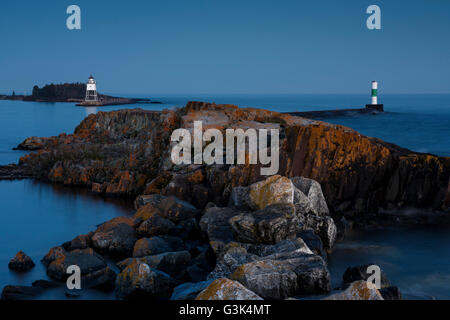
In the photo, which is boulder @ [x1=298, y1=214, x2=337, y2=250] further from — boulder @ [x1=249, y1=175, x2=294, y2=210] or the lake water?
boulder @ [x1=249, y1=175, x2=294, y2=210]

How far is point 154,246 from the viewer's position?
1412cm

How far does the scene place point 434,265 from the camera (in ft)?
47.0

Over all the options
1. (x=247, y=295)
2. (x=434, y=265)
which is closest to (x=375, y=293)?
(x=247, y=295)

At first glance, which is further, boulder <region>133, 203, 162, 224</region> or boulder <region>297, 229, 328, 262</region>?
boulder <region>133, 203, 162, 224</region>

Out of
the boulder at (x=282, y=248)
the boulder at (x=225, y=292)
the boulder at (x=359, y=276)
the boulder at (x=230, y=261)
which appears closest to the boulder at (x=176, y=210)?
the boulder at (x=282, y=248)

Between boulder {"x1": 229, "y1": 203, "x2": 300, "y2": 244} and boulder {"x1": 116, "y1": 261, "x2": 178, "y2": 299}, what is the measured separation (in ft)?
8.08

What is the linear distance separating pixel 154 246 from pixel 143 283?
9.04 ft

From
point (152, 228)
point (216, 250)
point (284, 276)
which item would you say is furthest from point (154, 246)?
point (284, 276)

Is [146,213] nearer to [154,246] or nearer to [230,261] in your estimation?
[154,246]

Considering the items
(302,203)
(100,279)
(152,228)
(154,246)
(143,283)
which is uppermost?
(302,203)

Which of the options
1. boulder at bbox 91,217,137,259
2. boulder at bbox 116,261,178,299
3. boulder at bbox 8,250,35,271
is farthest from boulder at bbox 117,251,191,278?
boulder at bbox 8,250,35,271

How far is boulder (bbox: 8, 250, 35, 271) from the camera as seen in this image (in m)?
14.0
